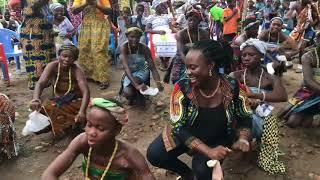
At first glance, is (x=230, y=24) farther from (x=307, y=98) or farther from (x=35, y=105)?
(x=35, y=105)

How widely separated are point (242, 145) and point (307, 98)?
204cm

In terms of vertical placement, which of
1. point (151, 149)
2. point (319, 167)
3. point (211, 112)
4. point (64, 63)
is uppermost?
point (64, 63)

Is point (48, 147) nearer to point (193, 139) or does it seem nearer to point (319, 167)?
point (193, 139)

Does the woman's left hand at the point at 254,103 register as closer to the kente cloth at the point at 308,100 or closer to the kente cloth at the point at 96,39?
the kente cloth at the point at 308,100

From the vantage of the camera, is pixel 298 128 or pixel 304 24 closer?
pixel 298 128

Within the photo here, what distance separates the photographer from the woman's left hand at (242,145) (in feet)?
9.67

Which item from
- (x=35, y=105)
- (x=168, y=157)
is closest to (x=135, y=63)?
(x=35, y=105)

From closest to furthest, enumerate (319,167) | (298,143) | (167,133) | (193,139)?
(193,139), (167,133), (319,167), (298,143)

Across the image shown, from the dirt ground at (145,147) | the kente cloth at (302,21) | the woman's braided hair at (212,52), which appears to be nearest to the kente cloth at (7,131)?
the dirt ground at (145,147)

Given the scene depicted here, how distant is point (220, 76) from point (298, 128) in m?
2.12

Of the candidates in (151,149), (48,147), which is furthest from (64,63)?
(151,149)

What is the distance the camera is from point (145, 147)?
445 cm

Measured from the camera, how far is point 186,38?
18.3ft

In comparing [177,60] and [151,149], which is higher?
[177,60]
